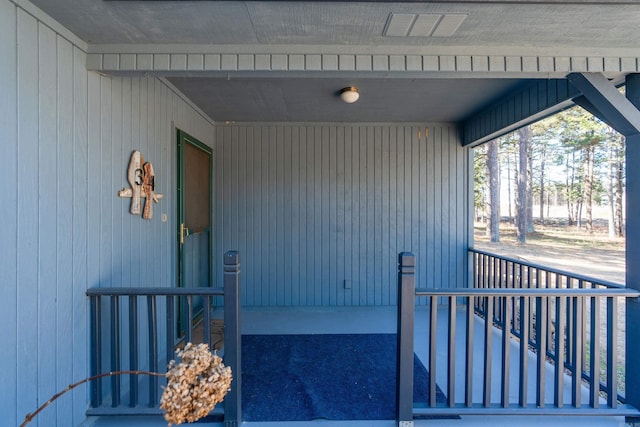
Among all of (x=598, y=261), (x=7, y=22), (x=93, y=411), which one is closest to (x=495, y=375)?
(x=93, y=411)

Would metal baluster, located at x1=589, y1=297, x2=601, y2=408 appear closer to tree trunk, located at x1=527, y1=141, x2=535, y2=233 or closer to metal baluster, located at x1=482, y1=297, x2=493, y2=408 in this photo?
metal baluster, located at x1=482, y1=297, x2=493, y2=408

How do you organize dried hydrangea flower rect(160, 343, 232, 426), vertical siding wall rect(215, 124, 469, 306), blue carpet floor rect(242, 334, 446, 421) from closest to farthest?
dried hydrangea flower rect(160, 343, 232, 426), blue carpet floor rect(242, 334, 446, 421), vertical siding wall rect(215, 124, 469, 306)

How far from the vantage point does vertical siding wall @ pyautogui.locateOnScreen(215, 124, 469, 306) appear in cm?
439

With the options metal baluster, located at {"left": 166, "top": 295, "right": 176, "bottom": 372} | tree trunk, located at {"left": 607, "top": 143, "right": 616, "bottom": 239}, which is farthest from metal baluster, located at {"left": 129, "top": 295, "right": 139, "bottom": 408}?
tree trunk, located at {"left": 607, "top": 143, "right": 616, "bottom": 239}

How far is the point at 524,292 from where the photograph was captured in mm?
2070

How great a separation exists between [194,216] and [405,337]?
2.70 m

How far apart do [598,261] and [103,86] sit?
13.7m

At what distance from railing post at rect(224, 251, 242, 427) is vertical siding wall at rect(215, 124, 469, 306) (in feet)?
7.81

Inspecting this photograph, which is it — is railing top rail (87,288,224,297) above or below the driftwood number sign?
below

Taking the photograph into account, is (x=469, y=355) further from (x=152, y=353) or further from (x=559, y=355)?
(x=152, y=353)

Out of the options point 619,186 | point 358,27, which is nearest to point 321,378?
point 358,27

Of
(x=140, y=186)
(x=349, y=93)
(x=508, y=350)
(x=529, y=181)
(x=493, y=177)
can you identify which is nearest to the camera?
(x=508, y=350)

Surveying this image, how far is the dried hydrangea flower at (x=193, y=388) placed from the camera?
0.98 m

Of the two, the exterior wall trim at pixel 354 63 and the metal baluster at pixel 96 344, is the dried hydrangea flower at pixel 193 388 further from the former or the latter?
the exterior wall trim at pixel 354 63
